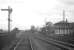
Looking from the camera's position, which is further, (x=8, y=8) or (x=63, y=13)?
(x=63, y=13)

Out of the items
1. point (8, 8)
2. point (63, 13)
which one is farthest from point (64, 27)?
point (8, 8)

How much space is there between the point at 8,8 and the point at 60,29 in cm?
5317

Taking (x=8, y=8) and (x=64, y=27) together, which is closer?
(x=8, y=8)

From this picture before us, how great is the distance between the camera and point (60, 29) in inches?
3265

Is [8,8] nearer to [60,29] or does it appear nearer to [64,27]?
[64,27]

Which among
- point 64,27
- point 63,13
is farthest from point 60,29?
point 63,13

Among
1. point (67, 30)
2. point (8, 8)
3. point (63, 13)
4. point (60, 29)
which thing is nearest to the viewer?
point (8, 8)

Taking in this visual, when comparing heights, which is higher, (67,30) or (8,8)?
(8,8)

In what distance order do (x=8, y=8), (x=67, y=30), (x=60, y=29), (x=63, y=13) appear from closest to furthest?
(x=8, y=8)
(x=63, y=13)
(x=67, y=30)
(x=60, y=29)

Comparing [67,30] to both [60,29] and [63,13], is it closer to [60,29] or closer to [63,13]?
[60,29]

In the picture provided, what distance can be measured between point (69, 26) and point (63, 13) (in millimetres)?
20396

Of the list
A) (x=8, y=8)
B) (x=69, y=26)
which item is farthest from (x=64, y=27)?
(x=8, y=8)

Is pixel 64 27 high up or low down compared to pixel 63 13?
down

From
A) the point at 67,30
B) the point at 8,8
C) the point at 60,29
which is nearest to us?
the point at 8,8
